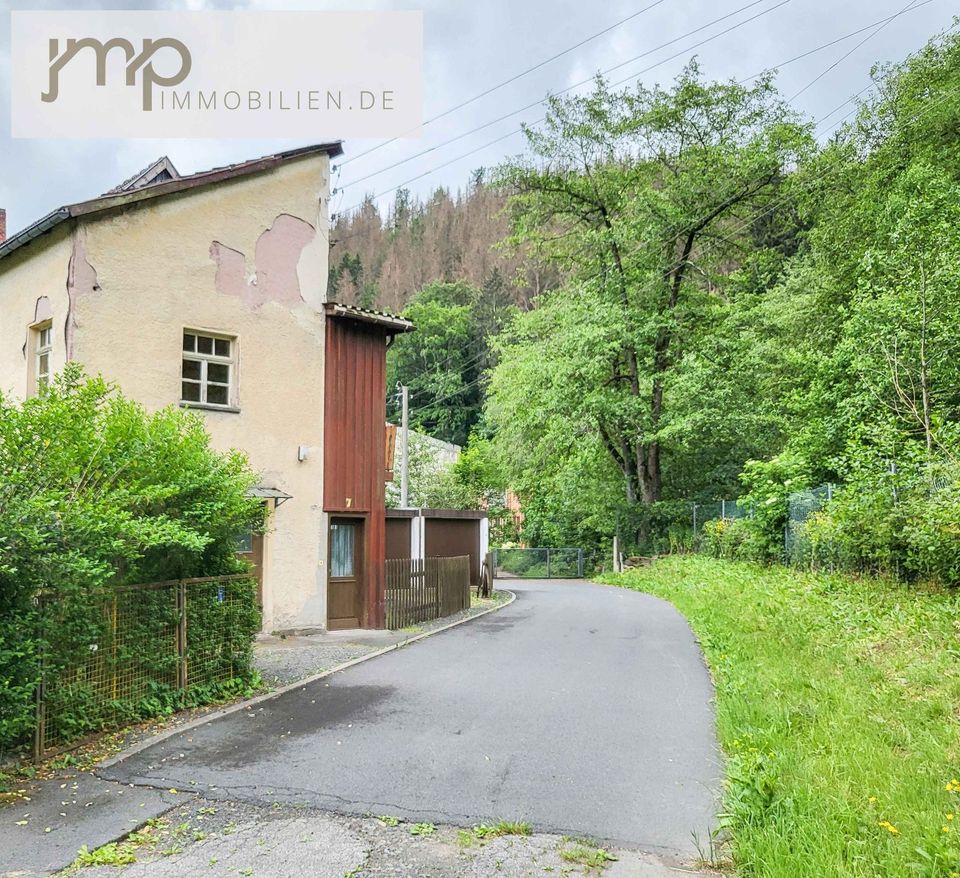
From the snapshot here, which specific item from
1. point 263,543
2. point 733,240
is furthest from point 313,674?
point 733,240

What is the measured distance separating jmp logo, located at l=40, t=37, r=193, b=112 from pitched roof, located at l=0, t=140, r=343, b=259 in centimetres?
143

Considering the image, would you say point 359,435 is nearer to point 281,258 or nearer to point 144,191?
point 281,258

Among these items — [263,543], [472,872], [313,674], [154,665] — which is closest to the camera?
[472,872]

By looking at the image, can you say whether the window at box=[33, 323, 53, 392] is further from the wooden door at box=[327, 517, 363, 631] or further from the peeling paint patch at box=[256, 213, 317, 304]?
the wooden door at box=[327, 517, 363, 631]

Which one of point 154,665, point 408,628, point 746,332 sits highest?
point 746,332

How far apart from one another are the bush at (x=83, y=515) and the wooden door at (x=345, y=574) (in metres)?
5.49

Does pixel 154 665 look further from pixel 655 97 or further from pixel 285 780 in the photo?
pixel 655 97

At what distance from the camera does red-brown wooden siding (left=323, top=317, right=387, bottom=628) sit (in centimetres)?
1325

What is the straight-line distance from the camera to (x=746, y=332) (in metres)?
28.5

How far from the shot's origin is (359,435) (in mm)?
13633

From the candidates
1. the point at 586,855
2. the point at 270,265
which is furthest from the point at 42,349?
the point at 586,855

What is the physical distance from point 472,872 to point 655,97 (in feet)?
97.0

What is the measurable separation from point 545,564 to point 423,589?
23123mm

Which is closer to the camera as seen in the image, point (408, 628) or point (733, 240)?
point (408, 628)
